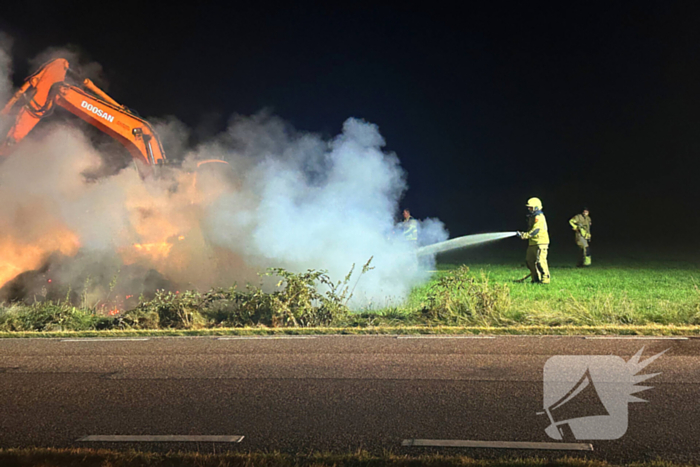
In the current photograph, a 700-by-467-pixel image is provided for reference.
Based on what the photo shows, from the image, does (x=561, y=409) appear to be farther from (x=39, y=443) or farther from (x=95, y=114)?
(x=95, y=114)

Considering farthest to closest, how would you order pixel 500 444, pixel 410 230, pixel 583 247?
pixel 583 247 < pixel 410 230 < pixel 500 444

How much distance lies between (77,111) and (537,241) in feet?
42.3

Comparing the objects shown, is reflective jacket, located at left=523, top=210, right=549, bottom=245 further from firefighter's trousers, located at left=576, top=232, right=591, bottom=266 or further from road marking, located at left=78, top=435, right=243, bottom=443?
road marking, located at left=78, top=435, right=243, bottom=443

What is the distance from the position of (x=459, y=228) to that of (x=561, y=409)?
40.6 meters

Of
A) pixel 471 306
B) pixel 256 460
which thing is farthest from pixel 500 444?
pixel 471 306

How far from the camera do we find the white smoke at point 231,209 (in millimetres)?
13352

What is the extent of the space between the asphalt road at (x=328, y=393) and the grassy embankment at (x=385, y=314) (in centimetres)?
107

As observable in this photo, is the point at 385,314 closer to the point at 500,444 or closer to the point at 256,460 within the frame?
the point at 500,444

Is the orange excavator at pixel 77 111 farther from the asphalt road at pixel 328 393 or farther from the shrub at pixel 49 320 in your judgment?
the asphalt road at pixel 328 393

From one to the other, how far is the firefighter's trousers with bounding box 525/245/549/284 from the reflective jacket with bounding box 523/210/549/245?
0.55 feet

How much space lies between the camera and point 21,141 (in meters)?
15.1

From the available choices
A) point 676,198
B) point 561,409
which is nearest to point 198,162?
point 561,409

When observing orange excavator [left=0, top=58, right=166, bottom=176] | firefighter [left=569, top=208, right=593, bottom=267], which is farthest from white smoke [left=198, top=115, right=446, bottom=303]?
firefighter [left=569, top=208, right=593, bottom=267]

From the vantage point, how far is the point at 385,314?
35.2 ft
